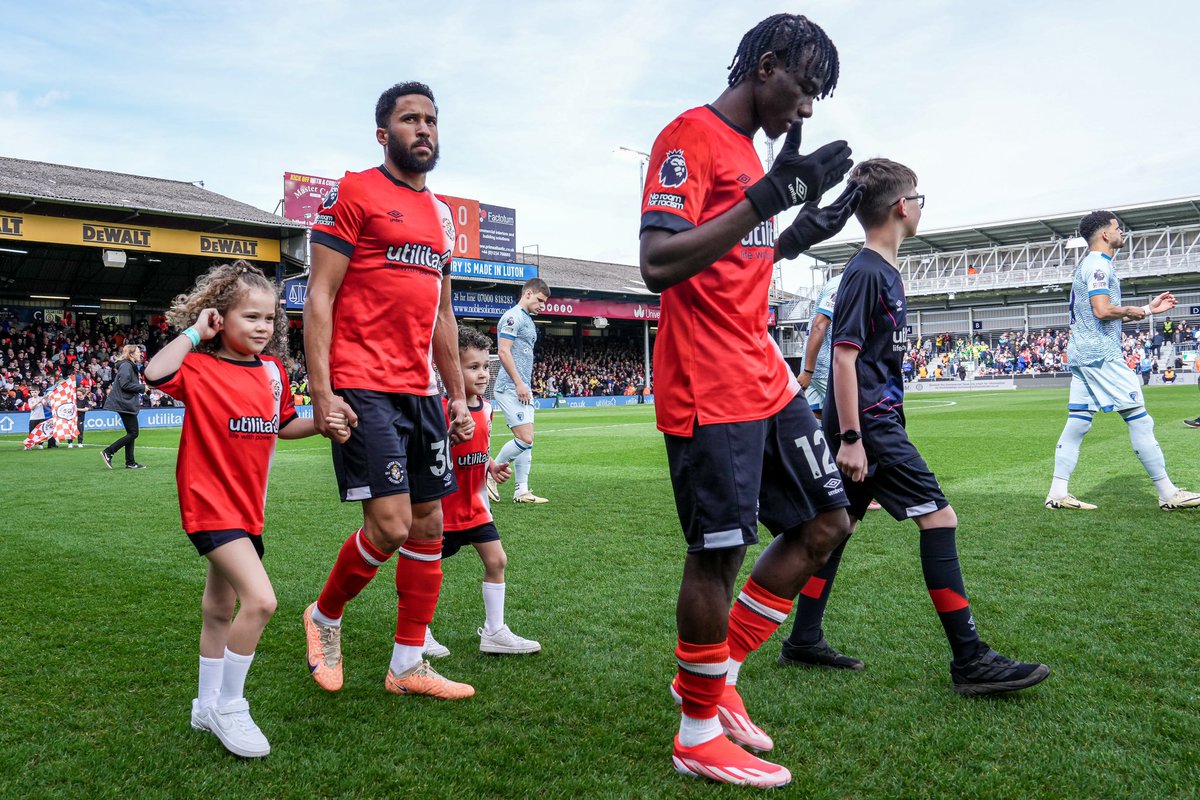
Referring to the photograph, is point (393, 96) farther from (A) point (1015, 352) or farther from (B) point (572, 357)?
(A) point (1015, 352)

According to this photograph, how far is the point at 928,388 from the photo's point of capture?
46.2 meters

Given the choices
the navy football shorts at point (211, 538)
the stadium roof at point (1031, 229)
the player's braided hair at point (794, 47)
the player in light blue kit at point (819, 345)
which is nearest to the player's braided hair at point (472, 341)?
the navy football shorts at point (211, 538)

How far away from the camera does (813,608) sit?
343 centimetres

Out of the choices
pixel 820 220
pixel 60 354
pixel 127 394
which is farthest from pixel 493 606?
pixel 60 354

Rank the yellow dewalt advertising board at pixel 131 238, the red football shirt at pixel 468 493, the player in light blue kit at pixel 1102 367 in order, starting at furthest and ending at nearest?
1. the yellow dewalt advertising board at pixel 131 238
2. the player in light blue kit at pixel 1102 367
3. the red football shirt at pixel 468 493

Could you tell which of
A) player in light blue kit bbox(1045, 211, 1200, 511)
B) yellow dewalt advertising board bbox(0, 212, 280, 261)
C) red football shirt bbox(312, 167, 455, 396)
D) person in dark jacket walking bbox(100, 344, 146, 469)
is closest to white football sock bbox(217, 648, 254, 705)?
red football shirt bbox(312, 167, 455, 396)

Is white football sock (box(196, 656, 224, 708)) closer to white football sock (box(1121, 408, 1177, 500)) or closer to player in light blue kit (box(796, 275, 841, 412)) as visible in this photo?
player in light blue kit (box(796, 275, 841, 412))

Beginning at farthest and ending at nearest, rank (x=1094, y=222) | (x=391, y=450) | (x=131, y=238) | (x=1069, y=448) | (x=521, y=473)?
(x=131, y=238), (x=521, y=473), (x=1069, y=448), (x=1094, y=222), (x=391, y=450)

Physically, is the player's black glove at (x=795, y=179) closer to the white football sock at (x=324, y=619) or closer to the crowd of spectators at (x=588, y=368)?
the white football sock at (x=324, y=619)

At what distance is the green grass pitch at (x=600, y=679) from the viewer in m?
2.48

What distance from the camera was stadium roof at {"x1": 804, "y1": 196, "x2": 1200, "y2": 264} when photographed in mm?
50750

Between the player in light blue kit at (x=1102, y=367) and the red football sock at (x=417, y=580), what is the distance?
5.66 metres

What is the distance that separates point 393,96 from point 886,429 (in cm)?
241

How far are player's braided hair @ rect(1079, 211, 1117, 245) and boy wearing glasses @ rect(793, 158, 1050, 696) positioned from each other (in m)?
3.91
